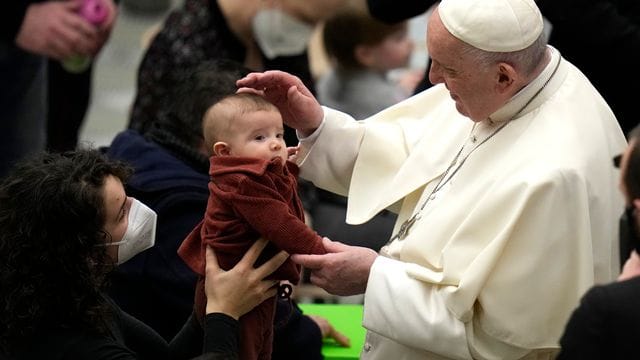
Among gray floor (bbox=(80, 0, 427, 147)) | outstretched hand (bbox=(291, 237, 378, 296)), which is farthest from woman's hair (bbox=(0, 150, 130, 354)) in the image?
gray floor (bbox=(80, 0, 427, 147))

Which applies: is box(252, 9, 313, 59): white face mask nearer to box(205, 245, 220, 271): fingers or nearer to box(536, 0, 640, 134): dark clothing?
box(536, 0, 640, 134): dark clothing

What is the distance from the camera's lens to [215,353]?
10.7 feet

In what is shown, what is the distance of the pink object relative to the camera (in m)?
5.66

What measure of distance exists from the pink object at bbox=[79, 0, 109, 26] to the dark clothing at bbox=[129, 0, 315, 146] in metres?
0.26

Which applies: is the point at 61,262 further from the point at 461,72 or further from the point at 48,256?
the point at 461,72

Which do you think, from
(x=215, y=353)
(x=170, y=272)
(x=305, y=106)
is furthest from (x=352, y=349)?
(x=215, y=353)

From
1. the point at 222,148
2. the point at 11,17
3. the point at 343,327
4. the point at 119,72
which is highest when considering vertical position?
the point at 222,148

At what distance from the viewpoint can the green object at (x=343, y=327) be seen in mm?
4336

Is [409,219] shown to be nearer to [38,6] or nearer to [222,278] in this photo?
[222,278]

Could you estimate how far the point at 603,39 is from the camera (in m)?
4.43

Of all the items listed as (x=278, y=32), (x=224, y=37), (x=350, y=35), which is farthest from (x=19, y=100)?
(x=350, y=35)

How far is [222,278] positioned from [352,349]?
1.06 meters

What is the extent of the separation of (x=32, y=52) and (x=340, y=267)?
2529 millimetres

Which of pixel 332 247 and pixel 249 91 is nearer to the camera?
pixel 332 247
